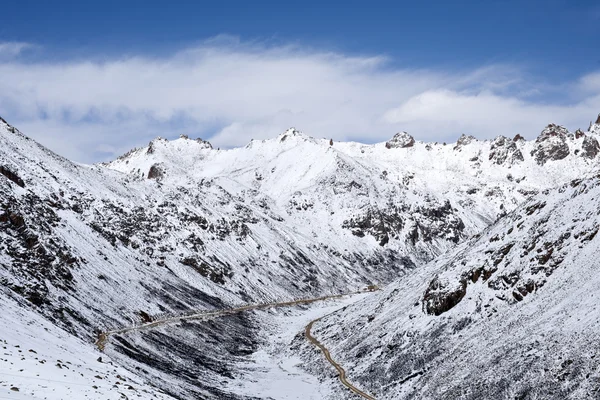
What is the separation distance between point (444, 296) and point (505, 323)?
1227 cm

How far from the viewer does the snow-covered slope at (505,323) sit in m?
44.7

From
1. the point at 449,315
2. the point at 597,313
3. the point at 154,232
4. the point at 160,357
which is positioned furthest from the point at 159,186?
the point at 597,313

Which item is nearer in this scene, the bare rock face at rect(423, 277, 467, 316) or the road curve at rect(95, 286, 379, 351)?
the bare rock face at rect(423, 277, 467, 316)

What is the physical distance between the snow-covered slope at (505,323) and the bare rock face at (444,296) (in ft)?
0.39

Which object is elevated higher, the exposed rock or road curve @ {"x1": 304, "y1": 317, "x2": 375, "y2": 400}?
the exposed rock

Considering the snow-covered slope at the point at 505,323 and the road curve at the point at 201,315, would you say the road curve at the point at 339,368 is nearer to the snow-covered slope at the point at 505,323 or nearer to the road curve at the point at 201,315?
the snow-covered slope at the point at 505,323

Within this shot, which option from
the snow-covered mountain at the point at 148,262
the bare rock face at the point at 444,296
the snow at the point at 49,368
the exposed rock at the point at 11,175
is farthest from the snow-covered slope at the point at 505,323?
the exposed rock at the point at 11,175

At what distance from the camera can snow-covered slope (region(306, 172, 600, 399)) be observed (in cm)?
4472

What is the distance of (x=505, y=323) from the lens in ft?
184

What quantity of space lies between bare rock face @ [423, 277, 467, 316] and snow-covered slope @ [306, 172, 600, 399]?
12 cm

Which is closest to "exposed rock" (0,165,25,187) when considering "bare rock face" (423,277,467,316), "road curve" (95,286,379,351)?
"road curve" (95,286,379,351)

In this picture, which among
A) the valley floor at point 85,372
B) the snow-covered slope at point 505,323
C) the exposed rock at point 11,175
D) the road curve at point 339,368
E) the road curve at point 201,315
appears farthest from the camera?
the exposed rock at point 11,175

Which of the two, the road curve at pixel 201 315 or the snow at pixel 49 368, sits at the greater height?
the road curve at pixel 201 315

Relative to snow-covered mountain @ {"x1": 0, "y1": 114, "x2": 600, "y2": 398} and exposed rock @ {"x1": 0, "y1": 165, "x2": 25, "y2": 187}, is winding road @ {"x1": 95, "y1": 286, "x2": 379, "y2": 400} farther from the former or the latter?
exposed rock @ {"x1": 0, "y1": 165, "x2": 25, "y2": 187}
